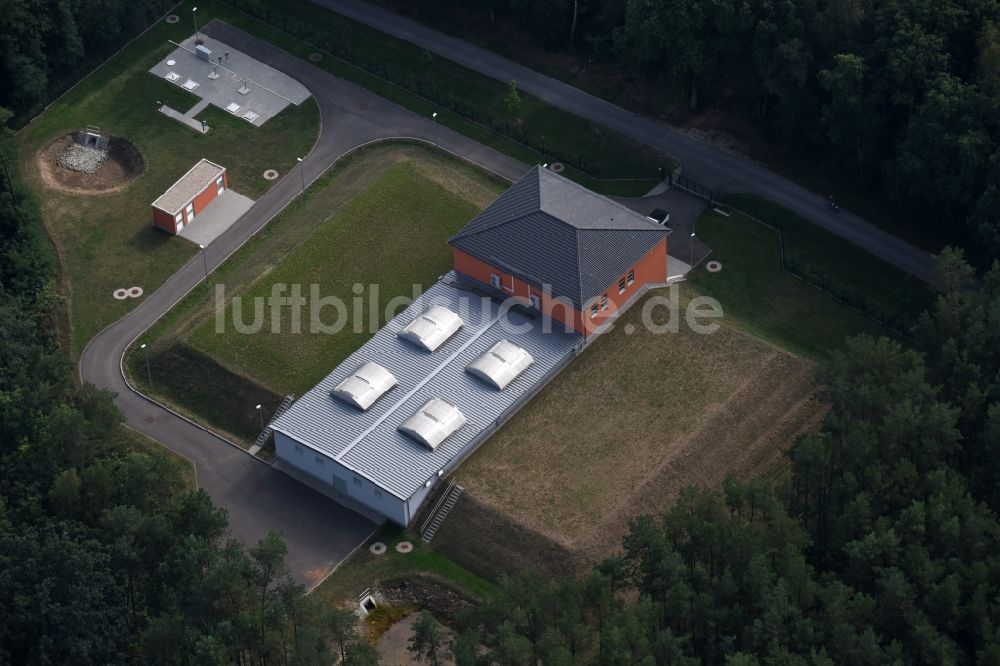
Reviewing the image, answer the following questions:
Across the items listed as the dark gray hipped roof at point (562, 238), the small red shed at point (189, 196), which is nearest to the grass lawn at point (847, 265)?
the dark gray hipped roof at point (562, 238)

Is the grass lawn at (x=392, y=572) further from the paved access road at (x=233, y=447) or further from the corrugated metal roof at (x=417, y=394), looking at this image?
the corrugated metal roof at (x=417, y=394)

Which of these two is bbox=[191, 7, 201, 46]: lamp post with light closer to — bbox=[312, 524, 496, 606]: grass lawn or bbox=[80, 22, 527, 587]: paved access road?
bbox=[80, 22, 527, 587]: paved access road

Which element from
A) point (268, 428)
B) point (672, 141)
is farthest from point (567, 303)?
point (672, 141)

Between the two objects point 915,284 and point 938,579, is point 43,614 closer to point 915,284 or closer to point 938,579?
point 938,579

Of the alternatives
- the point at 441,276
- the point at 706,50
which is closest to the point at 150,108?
the point at 441,276

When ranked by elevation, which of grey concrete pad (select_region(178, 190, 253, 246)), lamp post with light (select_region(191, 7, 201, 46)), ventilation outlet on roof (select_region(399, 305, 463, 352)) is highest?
lamp post with light (select_region(191, 7, 201, 46))

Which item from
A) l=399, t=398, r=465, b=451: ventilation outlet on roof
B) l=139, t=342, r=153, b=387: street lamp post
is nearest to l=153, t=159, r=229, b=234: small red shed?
l=139, t=342, r=153, b=387: street lamp post

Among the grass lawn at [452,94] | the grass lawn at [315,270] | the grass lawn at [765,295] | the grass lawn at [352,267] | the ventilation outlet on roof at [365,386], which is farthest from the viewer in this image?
the grass lawn at [452,94]
